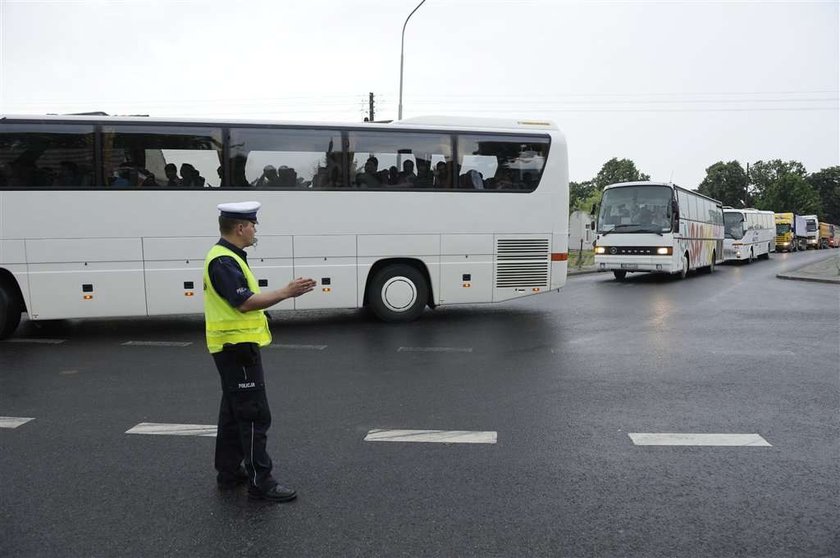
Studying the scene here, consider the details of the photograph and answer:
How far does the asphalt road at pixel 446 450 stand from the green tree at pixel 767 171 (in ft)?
400

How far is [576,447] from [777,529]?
1498 mm

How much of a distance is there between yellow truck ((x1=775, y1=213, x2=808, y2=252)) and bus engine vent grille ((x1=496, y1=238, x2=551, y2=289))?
50505 millimetres

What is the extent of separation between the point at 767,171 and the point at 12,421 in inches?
5305

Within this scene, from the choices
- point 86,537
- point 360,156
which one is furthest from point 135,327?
point 86,537

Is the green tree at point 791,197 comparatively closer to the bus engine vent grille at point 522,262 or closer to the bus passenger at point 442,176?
the bus engine vent grille at point 522,262

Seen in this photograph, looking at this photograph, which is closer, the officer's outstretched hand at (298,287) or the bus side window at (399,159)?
the officer's outstretched hand at (298,287)

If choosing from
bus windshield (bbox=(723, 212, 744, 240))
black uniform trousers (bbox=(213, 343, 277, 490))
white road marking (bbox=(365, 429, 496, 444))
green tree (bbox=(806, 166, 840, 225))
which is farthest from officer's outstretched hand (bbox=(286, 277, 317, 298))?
green tree (bbox=(806, 166, 840, 225))

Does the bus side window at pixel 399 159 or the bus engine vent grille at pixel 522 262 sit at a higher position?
the bus side window at pixel 399 159

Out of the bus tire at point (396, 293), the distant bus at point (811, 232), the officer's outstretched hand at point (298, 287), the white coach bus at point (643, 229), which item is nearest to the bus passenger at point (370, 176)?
the bus tire at point (396, 293)

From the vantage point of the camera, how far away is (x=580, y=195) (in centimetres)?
12862

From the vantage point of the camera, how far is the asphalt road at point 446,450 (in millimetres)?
3428

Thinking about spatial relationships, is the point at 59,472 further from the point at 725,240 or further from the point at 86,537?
the point at 725,240

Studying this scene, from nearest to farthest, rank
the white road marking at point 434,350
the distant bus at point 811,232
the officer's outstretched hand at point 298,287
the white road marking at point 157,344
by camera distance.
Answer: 1. the officer's outstretched hand at point 298,287
2. the white road marking at point 434,350
3. the white road marking at point 157,344
4. the distant bus at point 811,232

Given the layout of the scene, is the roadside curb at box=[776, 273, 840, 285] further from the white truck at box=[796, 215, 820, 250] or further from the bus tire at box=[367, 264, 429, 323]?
the white truck at box=[796, 215, 820, 250]
